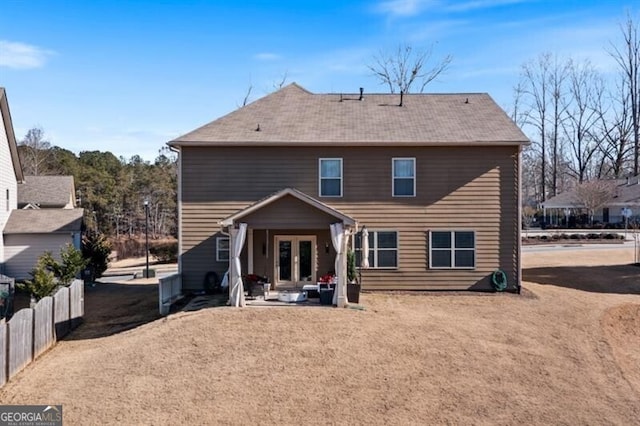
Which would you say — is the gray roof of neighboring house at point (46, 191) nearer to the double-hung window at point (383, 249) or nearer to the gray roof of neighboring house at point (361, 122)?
the gray roof of neighboring house at point (361, 122)

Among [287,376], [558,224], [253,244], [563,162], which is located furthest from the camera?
[563,162]

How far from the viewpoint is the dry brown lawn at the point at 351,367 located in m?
8.61

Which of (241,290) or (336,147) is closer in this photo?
(241,290)

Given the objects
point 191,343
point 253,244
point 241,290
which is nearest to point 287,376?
point 191,343

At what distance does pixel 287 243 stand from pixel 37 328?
26.2ft

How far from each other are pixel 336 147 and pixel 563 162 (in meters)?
57.0

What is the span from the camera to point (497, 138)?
17422 mm

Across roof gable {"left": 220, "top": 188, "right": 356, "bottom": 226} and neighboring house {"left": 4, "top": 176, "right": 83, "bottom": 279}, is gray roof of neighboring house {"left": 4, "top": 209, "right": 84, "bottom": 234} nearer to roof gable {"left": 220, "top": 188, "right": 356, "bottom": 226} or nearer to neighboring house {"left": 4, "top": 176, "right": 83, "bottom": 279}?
neighboring house {"left": 4, "top": 176, "right": 83, "bottom": 279}

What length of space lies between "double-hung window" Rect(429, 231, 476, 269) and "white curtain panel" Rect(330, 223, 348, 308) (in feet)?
14.3

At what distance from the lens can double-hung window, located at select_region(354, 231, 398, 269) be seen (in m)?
17.7

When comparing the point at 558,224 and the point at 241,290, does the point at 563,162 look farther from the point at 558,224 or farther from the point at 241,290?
the point at 241,290

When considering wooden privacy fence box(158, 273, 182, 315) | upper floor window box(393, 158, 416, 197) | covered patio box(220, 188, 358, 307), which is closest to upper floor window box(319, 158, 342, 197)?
covered patio box(220, 188, 358, 307)

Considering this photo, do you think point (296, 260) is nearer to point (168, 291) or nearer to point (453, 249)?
point (168, 291)

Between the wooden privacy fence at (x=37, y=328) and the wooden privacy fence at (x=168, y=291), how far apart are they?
2.42 meters
